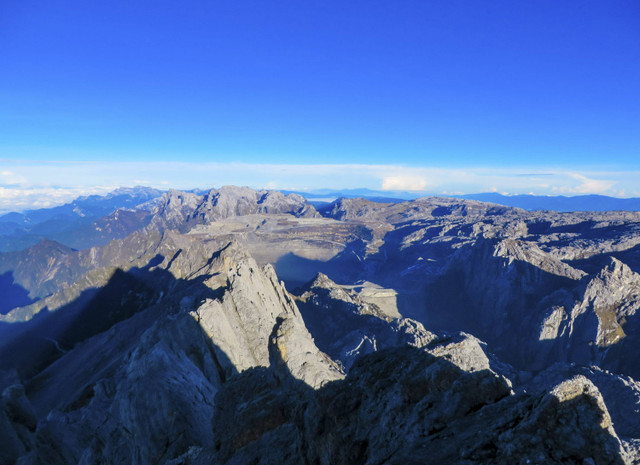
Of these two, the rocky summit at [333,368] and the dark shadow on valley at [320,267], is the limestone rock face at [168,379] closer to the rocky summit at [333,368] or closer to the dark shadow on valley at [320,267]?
the rocky summit at [333,368]

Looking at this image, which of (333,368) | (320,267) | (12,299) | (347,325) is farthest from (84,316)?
(12,299)

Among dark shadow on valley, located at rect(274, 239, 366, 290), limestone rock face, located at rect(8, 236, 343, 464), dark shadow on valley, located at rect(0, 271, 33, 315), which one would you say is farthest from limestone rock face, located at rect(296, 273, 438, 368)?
dark shadow on valley, located at rect(0, 271, 33, 315)

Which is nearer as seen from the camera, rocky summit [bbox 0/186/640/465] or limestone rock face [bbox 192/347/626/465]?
limestone rock face [bbox 192/347/626/465]

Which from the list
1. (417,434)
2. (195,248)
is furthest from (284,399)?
(195,248)

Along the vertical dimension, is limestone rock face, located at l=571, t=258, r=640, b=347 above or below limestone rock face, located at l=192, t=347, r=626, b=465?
below

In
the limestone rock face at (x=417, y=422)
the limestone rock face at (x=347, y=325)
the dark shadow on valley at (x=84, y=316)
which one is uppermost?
the limestone rock face at (x=417, y=422)

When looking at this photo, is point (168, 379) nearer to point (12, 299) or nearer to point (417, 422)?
point (417, 422)

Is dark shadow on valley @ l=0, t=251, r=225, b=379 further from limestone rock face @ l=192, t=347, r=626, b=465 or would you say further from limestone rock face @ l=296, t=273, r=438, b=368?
limestone rock face @ l=192, t=347, r=626, b=465

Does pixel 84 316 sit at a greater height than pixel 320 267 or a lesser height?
greater

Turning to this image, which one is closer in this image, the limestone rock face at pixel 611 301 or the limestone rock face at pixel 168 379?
the limestone rock face at pixel 168 379

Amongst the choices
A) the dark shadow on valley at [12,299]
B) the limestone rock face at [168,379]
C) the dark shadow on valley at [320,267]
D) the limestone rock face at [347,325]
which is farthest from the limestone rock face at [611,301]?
the dark shadow on valley at [12,299]
